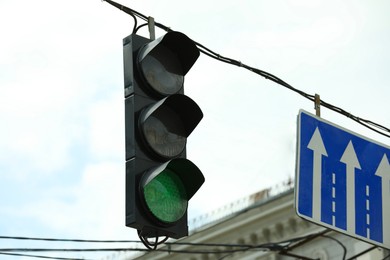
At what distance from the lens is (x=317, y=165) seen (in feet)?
28.5

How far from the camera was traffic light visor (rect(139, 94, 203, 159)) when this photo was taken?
727 centimetres

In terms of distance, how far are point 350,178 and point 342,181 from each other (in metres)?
0.11

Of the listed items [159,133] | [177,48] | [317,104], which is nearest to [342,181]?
[317,104]

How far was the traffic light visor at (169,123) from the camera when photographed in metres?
7.27

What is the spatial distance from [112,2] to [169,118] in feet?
4.57

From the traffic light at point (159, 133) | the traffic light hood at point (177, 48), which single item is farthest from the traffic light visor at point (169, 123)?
the traffic light hood at point (177, 48)

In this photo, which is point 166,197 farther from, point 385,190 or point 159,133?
point 385,190

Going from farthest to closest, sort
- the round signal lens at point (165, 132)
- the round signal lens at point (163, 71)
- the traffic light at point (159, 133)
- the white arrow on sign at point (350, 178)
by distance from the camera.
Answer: the white arrow on sign at point (350, 178)
the round signal lens at point (163, 71)
the round signal lens at point (165, 132)
the traffic light at point (159, 133)

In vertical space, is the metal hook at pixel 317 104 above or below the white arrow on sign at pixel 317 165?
above

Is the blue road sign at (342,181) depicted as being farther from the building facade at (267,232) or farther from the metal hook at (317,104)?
the building facade at (267,232)

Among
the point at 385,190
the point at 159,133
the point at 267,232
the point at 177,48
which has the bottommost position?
the point at 159,133

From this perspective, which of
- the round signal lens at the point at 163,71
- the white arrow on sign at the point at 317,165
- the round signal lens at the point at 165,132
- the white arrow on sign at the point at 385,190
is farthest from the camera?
the white arrow on sign at the point at 385,190

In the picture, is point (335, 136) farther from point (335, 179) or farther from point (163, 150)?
point (163, 150)

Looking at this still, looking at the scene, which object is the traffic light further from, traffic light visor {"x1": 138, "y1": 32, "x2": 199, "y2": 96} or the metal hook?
the metal hook
